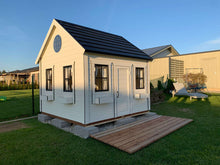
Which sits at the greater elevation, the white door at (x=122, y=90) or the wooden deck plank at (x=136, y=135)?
the white door at (x=122, y=90)

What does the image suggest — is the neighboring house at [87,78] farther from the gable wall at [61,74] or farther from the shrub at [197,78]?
the shrub at [197,78]

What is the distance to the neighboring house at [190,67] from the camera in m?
15.8

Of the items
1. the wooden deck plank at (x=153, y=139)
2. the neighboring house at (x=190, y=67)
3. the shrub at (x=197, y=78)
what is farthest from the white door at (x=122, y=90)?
the shrub at (x=197, y=78)

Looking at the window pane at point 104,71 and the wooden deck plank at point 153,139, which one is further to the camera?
the window pane at point 104,71

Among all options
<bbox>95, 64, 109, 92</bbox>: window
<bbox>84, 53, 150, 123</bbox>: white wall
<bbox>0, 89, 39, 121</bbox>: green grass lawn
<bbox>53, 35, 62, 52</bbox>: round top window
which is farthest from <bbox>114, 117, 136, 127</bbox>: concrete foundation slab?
<bbox>0, 89, 39, 121</bbox>: green grass lawn

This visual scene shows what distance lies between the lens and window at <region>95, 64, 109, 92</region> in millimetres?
4945

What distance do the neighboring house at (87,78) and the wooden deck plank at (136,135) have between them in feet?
2.34

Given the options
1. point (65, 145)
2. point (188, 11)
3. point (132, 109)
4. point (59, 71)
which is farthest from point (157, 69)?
point (65, 145)

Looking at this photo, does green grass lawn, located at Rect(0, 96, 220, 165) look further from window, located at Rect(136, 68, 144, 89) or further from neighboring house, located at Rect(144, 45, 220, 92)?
neighboring house, located at Rect(144, 45, 220, 92)

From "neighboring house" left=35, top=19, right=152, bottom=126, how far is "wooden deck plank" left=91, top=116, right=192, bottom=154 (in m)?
0.71

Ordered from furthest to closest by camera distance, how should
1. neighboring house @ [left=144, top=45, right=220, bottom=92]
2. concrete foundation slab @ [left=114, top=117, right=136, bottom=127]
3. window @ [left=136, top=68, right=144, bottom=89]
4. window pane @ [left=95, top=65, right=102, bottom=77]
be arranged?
neighboring house @ [left=144, top=45, right=220, bottom=92] < window @ [left=136, top=68, right=144, bottom=89] < concrete foundation slab @ [left=114, top=117, right=136, bottom=127] < window pane @ [left=95, top=65, right=102, bottom=77]

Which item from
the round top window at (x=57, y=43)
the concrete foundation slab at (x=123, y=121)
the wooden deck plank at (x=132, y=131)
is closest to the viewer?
the wooden deck plank at (x=132, y=131)

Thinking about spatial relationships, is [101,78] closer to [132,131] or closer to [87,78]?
[87,78]

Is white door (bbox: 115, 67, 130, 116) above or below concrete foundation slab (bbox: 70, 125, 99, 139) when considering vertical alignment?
above
